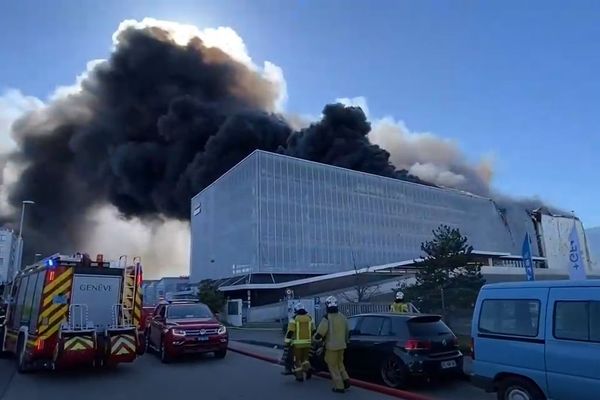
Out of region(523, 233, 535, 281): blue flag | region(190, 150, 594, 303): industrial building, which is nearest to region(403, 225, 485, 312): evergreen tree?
region(523, 233, 535, 281): blue flag

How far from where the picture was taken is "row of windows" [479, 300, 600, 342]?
4.91 metres

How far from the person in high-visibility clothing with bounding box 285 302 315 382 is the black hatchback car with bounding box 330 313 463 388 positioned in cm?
86

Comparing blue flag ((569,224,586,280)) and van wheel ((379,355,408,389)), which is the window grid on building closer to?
blue flag ((569,224,586,280))

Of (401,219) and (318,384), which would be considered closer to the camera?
(318,384)

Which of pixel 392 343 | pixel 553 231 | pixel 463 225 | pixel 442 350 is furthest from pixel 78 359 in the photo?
pixel 553 231

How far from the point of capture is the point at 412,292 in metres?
17.8

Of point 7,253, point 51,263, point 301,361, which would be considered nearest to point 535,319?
point 301,361

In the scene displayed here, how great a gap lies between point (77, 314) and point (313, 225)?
4445 centimetres

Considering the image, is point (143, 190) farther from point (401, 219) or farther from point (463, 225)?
point (463, 225)

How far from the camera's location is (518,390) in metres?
5.58

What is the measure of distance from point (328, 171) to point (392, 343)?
49614 millimetres

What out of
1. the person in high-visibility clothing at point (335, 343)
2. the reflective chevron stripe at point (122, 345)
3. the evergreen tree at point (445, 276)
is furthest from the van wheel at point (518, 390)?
the evergreen tree at point (445, 276)

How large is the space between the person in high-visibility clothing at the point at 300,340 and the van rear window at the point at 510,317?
3498 mm

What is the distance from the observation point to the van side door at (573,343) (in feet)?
15.8
